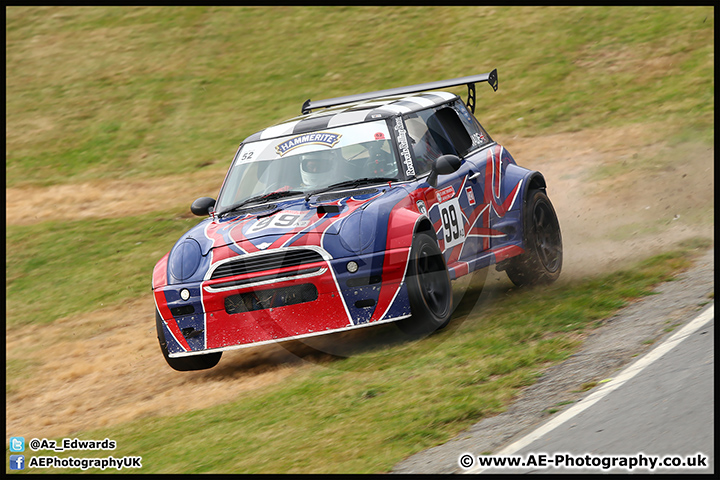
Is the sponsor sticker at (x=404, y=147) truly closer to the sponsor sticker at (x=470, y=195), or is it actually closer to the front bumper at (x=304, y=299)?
the sponsor sticker at (x=470, y=195)

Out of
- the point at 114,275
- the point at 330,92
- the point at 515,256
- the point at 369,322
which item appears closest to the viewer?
the point at 369,322

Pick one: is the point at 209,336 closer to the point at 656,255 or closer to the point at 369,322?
the point at 369,322

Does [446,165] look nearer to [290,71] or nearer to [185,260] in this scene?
[185,260]

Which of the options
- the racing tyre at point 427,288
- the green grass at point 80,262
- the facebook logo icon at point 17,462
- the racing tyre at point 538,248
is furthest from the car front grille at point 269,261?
the green grass at point 80,262

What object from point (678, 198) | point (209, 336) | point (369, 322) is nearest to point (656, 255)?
point (678, 198)

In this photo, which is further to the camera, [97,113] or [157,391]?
[97,113]

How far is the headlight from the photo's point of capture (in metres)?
7.22

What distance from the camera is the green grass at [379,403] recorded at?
18.0 feet

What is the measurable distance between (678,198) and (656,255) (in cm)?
310

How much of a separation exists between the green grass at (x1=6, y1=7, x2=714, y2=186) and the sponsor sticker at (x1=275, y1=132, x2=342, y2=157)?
31.2 ft

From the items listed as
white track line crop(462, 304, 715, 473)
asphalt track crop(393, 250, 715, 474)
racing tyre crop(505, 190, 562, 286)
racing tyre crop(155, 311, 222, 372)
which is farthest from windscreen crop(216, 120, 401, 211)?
white track line crop(462, 304, 715, 473)

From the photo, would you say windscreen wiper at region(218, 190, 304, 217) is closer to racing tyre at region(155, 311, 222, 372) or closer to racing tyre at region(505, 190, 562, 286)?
racing tyre at region(155, 311, 222, 372)

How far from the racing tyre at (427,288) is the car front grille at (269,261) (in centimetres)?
78

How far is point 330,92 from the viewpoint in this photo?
70.1 feet
